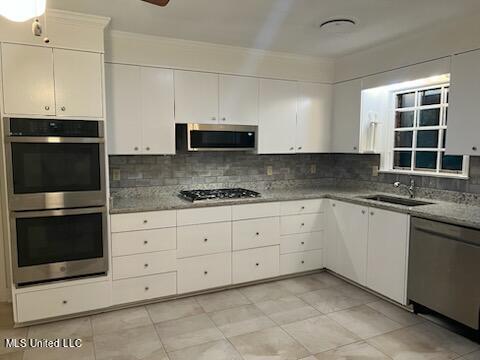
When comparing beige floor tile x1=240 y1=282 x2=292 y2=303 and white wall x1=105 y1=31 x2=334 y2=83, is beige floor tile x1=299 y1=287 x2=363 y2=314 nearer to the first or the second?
beige floor tile x1=240 y1=282 x2=292 y2=303

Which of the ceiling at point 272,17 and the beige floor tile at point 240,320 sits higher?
the ceiling at point 272,17

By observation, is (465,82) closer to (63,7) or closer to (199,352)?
(199,352)

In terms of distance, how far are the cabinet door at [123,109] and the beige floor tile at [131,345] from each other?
4.87 feet

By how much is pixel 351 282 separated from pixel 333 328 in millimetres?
926

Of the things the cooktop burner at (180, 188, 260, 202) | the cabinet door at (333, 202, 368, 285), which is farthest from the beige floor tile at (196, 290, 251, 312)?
the cabinet door at (333, 202, 368, 285)

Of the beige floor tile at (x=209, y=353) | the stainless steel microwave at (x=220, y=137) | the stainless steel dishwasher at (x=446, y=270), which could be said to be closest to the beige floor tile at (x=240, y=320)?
the beige floor tile at (x=209, y=353)

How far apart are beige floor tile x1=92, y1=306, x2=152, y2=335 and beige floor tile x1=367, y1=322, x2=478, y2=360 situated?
175 cm

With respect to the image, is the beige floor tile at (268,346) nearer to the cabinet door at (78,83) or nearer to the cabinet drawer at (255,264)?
the cabinet drawer at (255,264)

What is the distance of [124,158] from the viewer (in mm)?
3408

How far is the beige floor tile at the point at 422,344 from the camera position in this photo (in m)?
2.33

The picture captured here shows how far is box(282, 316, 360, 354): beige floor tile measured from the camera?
8.03ft

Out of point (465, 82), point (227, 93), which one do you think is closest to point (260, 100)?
point (227, 93)

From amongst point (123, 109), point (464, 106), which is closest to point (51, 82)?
point (123, 109)

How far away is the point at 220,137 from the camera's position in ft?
11.3
